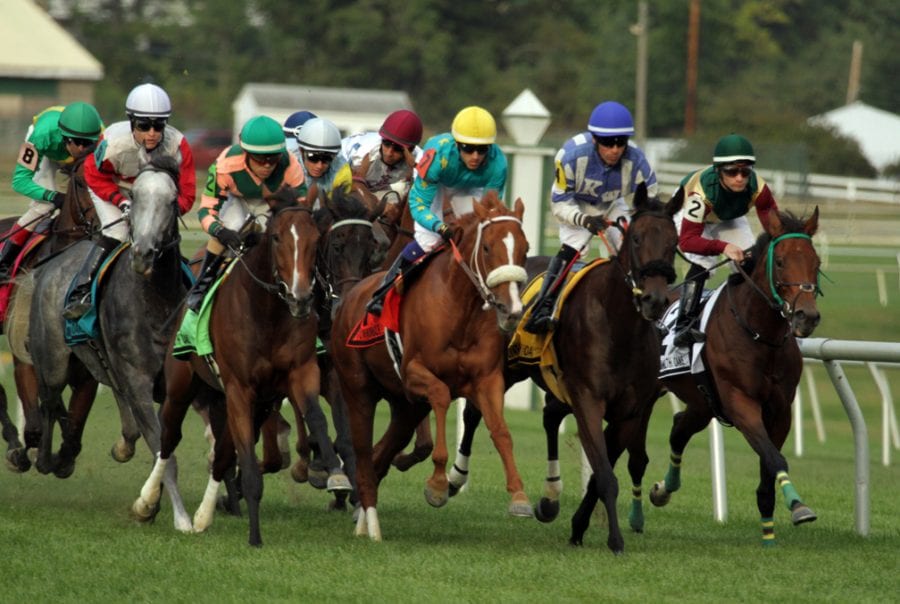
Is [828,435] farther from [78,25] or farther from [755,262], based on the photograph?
[78,25]

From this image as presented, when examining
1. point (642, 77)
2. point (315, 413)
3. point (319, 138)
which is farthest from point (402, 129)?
point (642, 77)

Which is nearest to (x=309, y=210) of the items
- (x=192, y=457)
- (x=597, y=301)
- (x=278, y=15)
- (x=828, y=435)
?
(x=597, y=301)

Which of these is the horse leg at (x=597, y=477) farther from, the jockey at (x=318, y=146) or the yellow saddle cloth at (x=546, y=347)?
the jockey at (x=318, y=146)

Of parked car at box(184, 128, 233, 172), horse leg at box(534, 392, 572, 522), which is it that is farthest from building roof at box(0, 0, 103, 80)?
horse leg at box(534, 392, 572, 522)

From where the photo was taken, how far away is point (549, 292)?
9.27m

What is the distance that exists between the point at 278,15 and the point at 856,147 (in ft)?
65.3

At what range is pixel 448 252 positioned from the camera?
353 inches

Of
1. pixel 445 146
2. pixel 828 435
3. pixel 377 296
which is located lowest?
pixel 828 435

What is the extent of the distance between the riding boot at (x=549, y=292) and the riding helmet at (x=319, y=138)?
1.53 m

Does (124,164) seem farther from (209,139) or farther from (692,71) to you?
(692,71)

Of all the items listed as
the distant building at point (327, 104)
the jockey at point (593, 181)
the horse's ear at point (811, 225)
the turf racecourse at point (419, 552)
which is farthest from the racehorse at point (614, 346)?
the distant building at point (327, 104)

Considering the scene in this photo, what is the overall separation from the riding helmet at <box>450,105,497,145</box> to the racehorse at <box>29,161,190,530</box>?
5.55 feet

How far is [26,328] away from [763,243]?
513 cm

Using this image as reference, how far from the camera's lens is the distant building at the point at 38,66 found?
39438 millimetres
